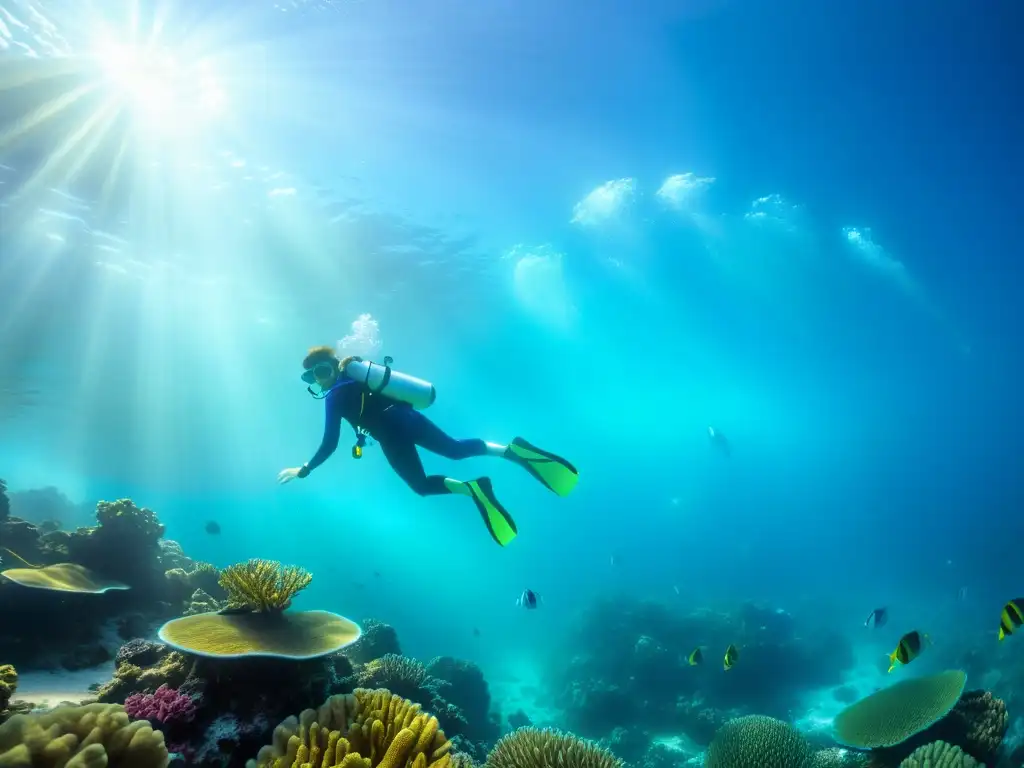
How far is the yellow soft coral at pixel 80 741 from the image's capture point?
2236mm

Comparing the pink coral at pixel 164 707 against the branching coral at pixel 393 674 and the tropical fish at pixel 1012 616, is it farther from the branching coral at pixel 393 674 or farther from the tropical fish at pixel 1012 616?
the tropical fish at pixel 1012 616

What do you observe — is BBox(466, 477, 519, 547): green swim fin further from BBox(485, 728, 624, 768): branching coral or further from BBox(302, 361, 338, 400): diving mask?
BBox(485, 728, 624, 768): branching coral

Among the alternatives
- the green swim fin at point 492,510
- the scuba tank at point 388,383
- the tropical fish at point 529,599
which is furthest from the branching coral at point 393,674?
the scuba tank at point 388,383

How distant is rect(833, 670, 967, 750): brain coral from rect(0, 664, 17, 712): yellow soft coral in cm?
798

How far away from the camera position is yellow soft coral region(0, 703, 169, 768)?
7.34ft

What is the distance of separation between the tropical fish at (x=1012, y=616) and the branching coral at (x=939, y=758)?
1.84 m

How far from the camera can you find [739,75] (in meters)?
17.2

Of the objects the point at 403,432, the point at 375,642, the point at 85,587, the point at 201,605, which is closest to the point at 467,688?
the point at 375,642

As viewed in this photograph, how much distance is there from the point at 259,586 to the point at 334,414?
2.86 metres

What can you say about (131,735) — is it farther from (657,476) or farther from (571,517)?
(657,476)

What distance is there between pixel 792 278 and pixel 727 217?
8.97m

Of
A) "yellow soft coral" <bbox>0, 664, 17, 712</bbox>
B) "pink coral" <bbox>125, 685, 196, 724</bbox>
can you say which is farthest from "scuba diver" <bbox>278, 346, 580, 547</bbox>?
"yellow soft coral" <bbox>0, 664, 17, 712</bbox>

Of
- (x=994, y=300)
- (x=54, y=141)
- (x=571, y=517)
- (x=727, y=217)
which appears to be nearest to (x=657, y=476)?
(x=571, y=517)

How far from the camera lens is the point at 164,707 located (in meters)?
3.72
